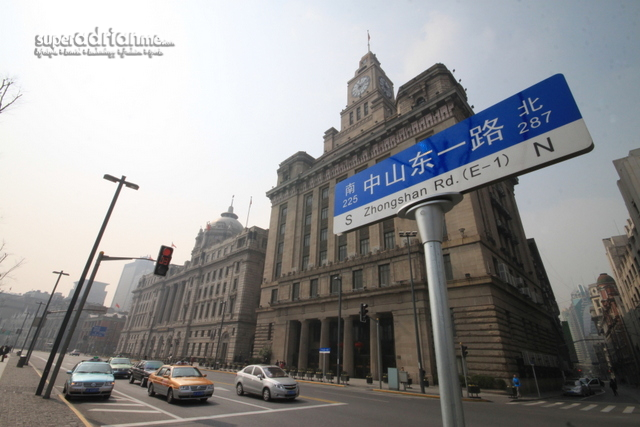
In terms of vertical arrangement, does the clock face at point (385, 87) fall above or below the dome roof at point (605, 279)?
above

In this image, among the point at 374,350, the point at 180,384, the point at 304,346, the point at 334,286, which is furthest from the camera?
the point at 304,346

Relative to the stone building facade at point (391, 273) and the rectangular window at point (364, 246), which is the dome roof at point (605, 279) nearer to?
the stone building facade at point (391, 273)

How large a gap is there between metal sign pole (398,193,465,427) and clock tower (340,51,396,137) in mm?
45261

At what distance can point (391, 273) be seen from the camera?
30.1m

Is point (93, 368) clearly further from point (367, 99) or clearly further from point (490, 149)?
point (367, 99)

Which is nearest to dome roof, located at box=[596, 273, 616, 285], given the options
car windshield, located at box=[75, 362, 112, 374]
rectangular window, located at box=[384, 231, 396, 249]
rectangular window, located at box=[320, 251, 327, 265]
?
rectangular window, located at box=[384, 231, 396, 249]

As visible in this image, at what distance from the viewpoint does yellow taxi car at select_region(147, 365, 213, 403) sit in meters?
12.3

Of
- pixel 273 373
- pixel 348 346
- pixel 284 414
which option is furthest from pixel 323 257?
pixel 284 414

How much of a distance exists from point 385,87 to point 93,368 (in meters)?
57.1

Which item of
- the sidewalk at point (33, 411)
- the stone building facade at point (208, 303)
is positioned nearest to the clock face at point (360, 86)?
the stone building facade at point (208, 303)

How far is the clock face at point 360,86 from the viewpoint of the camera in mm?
55097

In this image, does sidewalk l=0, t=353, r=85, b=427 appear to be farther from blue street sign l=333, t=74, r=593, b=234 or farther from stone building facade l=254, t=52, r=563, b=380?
stone building facade l=254, t=52, r=563, b=380

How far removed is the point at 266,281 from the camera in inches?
1795

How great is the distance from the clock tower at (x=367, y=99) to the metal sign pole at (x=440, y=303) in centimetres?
4526
